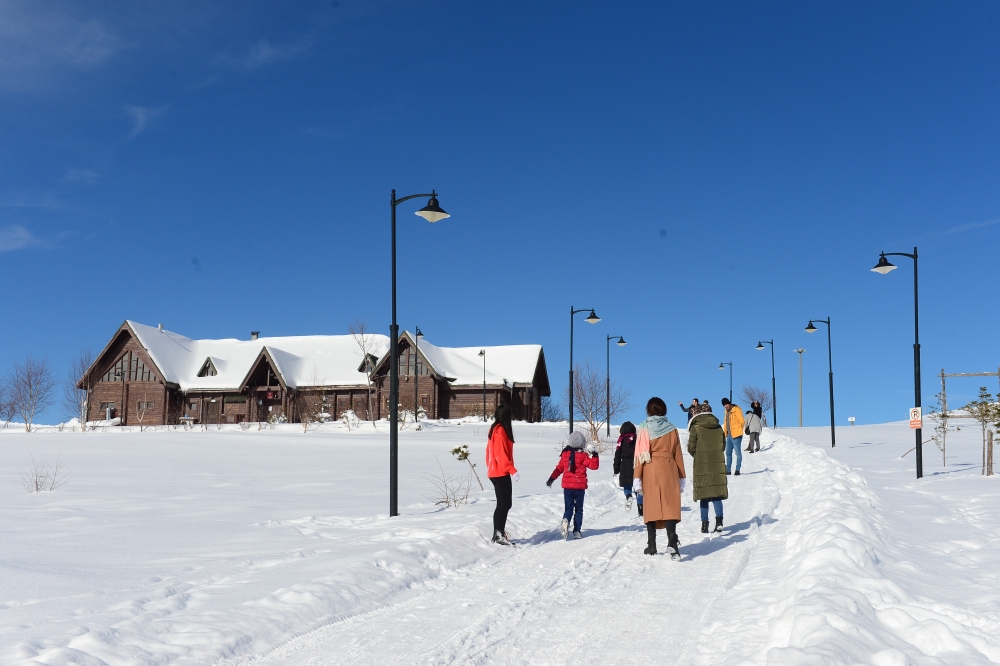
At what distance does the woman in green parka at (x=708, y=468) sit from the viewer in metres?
10.6

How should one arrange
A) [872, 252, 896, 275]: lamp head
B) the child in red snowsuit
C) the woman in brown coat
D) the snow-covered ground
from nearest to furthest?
the snow-covered ground < the woman in brown coat < the child in red snowsuit < [872, 252, 896, 275]: lamp head

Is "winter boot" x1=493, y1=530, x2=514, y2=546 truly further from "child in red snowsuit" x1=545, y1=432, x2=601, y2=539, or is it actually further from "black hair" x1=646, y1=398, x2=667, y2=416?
"black hair" x1=646, y1=398, x2=667, y2=416

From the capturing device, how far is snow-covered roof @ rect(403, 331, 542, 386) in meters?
52.8

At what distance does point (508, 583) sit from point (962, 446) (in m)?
30.5

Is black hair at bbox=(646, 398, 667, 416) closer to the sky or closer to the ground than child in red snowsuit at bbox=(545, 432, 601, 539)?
closer to the sky

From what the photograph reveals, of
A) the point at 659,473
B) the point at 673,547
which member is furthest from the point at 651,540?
the point at 659,473

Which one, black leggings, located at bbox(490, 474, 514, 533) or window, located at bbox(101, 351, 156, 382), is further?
window, located at bbox(101, 351, 156, 382)

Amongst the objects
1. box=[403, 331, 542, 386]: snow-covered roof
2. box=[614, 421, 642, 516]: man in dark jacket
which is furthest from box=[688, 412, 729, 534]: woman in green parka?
box=[403, 331, 542, 386]: snow-covered roof

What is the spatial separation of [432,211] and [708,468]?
622 centimetres

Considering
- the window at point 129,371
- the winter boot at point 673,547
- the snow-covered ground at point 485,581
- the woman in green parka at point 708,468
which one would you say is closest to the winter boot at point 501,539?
the snow-covered ground at point 485,581

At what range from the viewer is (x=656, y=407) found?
371 inches

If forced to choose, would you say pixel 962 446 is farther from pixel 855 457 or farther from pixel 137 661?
pixel 137 661

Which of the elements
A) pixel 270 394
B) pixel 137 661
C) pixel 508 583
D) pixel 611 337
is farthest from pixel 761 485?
pixel 270 394

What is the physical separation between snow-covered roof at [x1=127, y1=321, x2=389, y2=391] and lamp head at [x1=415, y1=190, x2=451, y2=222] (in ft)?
134
